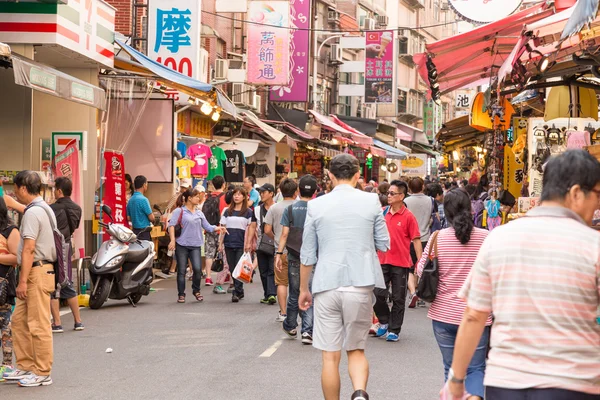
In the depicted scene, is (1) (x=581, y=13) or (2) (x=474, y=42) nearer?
(1) (x=581, y=13)

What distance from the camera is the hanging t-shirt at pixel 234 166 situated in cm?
2783

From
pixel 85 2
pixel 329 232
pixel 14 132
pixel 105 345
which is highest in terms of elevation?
pixel 85 2

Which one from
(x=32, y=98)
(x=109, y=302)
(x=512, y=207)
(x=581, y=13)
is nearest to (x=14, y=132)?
(x=32, y=98)

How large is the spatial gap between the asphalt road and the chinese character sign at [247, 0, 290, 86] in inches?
670

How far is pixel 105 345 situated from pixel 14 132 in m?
7.38

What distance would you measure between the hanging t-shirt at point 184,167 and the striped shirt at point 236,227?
7.44 m

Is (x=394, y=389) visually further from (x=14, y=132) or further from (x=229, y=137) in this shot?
(x=229, y=137)

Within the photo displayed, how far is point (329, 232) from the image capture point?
745 centimetres

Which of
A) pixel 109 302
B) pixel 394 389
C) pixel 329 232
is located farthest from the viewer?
pixel 109 302

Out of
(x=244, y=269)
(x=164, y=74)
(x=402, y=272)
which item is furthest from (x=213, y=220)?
(x=402, y=272)

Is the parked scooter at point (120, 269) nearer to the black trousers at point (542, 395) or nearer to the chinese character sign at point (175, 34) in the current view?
the chinese character sign at point (175, 34)

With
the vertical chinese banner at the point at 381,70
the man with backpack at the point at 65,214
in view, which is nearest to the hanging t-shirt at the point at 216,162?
the man with backpack at the point at 65,214

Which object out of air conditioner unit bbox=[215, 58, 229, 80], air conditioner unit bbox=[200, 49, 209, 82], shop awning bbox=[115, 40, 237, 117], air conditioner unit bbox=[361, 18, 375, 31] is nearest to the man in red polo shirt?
shop awning bbox=[115, 40, 237, 117]

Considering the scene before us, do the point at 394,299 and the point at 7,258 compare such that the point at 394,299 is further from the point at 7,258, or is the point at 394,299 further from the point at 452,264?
the point at 7,258
